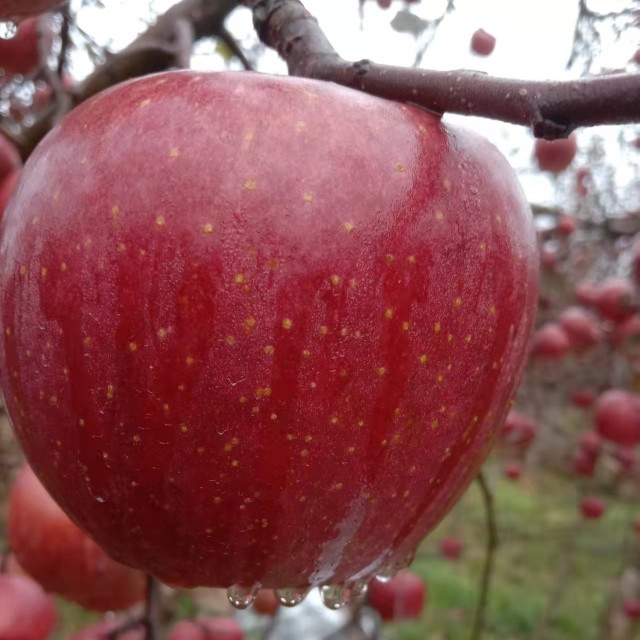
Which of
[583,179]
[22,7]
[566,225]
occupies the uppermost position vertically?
[22,7]

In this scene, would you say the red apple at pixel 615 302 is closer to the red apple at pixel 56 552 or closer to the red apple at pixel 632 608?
the red apple at pixel 632 608

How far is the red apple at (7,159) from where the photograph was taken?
0.84 metres

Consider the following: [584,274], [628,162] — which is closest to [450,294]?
[628,162]

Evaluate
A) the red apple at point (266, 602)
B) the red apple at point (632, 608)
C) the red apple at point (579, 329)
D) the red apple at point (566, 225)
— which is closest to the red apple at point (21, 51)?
the red apple at point (266, 602)

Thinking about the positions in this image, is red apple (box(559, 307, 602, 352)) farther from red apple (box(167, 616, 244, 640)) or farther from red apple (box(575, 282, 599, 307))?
red apple (box(167, 616, 244, 640))

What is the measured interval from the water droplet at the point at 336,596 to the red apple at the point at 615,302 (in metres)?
1.98

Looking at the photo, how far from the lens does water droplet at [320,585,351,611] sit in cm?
62

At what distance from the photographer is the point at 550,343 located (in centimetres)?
241

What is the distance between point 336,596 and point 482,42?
1.56 meters

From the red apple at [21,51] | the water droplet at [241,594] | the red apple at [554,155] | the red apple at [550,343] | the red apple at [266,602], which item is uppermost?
the red apple at [21,51]

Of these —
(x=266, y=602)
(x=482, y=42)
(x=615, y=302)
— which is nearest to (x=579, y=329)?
(x=615, y=302)

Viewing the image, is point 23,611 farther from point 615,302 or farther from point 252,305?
point 615,302

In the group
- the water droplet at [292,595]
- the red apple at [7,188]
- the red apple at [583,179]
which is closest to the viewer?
the water droplet at [292,595]

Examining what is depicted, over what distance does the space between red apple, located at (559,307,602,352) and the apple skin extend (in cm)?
217
